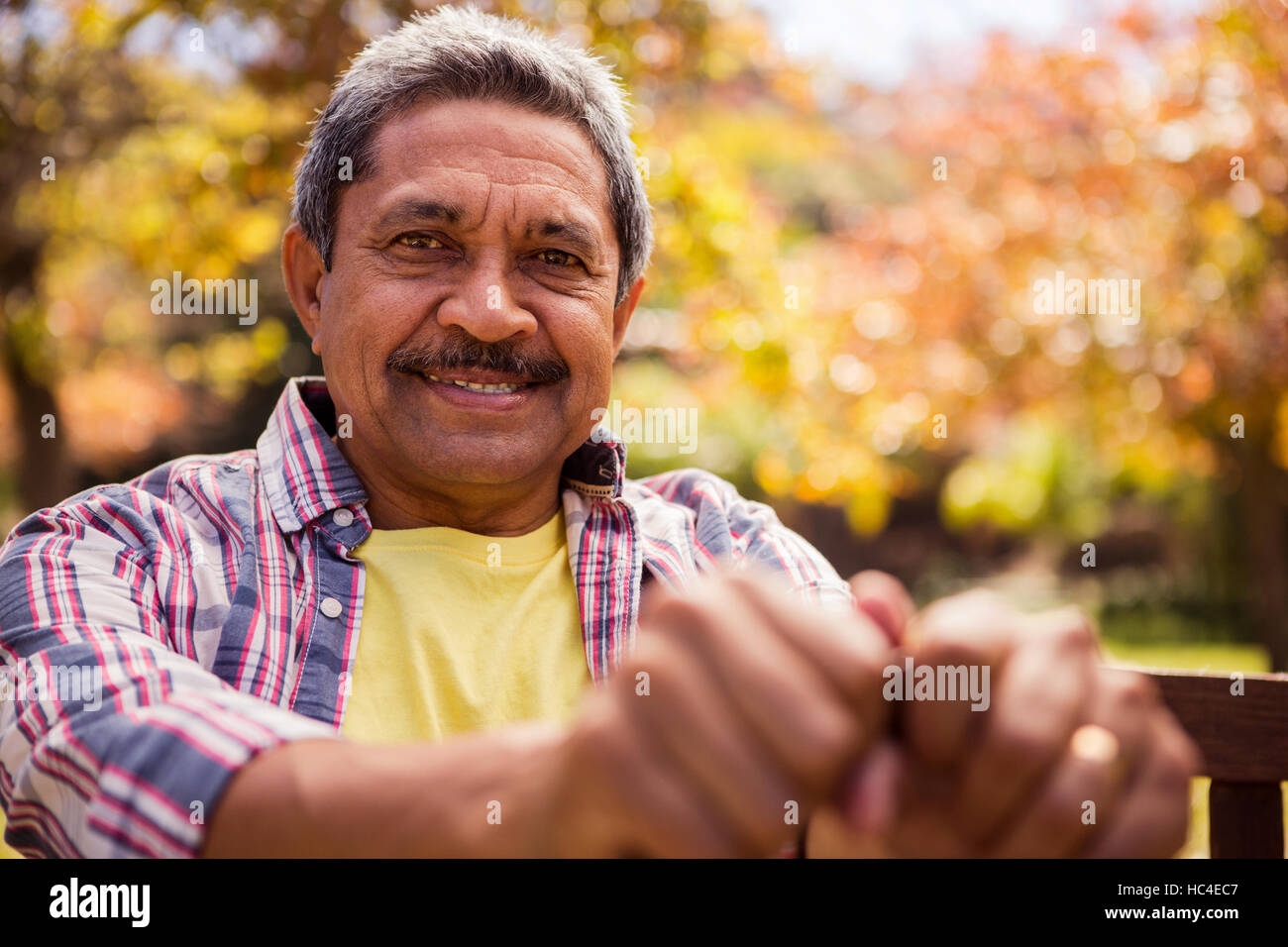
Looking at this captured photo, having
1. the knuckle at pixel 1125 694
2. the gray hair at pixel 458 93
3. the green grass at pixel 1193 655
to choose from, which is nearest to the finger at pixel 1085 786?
the knuckle at pixel 1125 694

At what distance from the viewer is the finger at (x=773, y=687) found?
2.68 ft

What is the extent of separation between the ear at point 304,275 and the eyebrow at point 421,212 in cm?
31

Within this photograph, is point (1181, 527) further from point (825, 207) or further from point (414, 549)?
point (414, 549)

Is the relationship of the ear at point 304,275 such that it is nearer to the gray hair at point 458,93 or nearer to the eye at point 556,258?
the gray hair at point 458,93

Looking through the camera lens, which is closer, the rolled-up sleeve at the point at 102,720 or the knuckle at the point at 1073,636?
the knuckle at the point at 1073,636

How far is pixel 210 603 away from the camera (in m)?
1.74

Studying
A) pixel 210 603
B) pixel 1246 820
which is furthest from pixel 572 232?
pixel 1246 820

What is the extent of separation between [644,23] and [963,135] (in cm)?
472

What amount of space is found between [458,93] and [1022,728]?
60.7 inches

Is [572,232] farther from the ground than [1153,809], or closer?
farther from the ground

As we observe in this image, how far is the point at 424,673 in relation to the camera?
1835 mm

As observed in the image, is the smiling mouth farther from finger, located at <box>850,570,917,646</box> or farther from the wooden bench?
the wooden bench

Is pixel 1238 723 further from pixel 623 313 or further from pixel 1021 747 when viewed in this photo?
pixel 623 313

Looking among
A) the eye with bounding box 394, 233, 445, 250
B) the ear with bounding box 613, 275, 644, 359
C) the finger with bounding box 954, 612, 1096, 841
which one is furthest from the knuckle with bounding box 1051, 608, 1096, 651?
the ear with bounding box 613, 275, 644, 359
